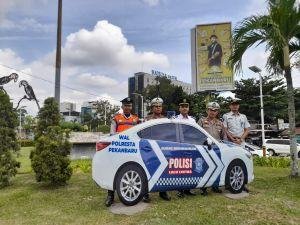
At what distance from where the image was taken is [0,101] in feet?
36.3

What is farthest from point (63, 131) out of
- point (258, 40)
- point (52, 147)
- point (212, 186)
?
point (258, 40)

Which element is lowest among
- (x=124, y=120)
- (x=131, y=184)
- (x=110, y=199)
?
(x=110, y=199)

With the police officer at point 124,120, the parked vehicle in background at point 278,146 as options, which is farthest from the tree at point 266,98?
the police officer at point 124,120

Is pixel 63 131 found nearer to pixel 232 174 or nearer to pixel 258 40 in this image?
pixel 232 174

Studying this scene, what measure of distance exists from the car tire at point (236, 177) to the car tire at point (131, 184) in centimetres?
197

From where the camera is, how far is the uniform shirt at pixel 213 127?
31.0 ft

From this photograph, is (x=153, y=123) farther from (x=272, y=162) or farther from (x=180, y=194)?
(x=272, y=162)

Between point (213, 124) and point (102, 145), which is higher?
point (213, 124)

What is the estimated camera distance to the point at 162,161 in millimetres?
7922

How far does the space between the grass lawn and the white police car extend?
0.38 metres

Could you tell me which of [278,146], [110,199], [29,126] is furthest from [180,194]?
[278,146]

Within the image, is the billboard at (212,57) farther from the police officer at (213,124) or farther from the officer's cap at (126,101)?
the officer's cap at (126,101)

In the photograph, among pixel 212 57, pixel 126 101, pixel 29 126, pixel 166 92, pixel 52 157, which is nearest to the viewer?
pixel 126 101

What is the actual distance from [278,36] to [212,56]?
18.3 metres
